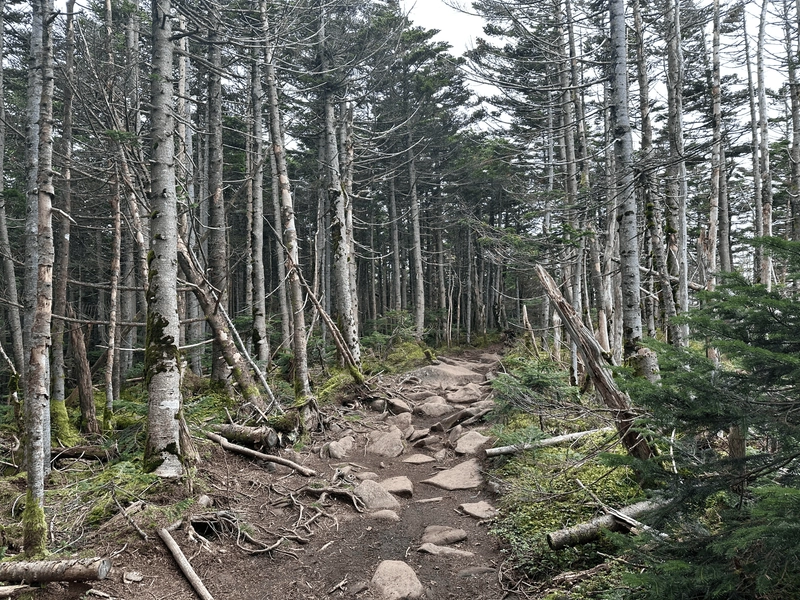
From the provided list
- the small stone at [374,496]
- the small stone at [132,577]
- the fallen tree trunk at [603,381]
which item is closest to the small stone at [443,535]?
the small stone at [374,496]

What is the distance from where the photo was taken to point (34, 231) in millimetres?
4980

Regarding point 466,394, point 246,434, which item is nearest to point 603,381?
point 246,434

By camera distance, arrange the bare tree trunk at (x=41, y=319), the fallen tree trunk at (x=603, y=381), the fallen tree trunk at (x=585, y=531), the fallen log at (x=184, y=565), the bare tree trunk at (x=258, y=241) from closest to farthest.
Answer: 1. the bare tree trunk at (x=41, y=319)
2. the fallen log at (x=184, y=565)
3. the fallen tree trunk at (x=585, y=531)
4. the fallen tree trunk at (x=603, y=381)
5. the bare tree trunk at (x=258, y=241)

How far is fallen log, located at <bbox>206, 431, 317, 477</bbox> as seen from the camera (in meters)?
6.58

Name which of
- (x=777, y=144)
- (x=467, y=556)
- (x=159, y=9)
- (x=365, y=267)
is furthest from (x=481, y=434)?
(x=365, y=267)

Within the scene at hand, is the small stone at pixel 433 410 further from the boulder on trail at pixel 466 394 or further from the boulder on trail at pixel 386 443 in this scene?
the boulder on trail at pixel 386 443

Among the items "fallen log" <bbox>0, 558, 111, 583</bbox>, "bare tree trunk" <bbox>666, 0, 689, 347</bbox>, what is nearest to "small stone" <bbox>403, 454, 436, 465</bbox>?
"bare tree trunk" <bbox>666, 0, 689, 347</bbox>

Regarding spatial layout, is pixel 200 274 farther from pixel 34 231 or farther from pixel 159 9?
pixel 159 9

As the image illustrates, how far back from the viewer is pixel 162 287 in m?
5.35

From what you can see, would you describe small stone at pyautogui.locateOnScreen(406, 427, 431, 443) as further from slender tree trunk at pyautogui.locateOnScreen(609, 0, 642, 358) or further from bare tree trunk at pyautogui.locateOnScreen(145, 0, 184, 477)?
bare tree trunk at pyautogui.locateOnScreen(145, 0, 184, 477)

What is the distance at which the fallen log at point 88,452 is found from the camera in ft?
20.2

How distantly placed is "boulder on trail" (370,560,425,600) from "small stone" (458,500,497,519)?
4.80ft

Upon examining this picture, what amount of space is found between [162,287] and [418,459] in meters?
4.83

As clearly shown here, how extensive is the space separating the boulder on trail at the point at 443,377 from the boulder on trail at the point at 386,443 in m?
4.55
